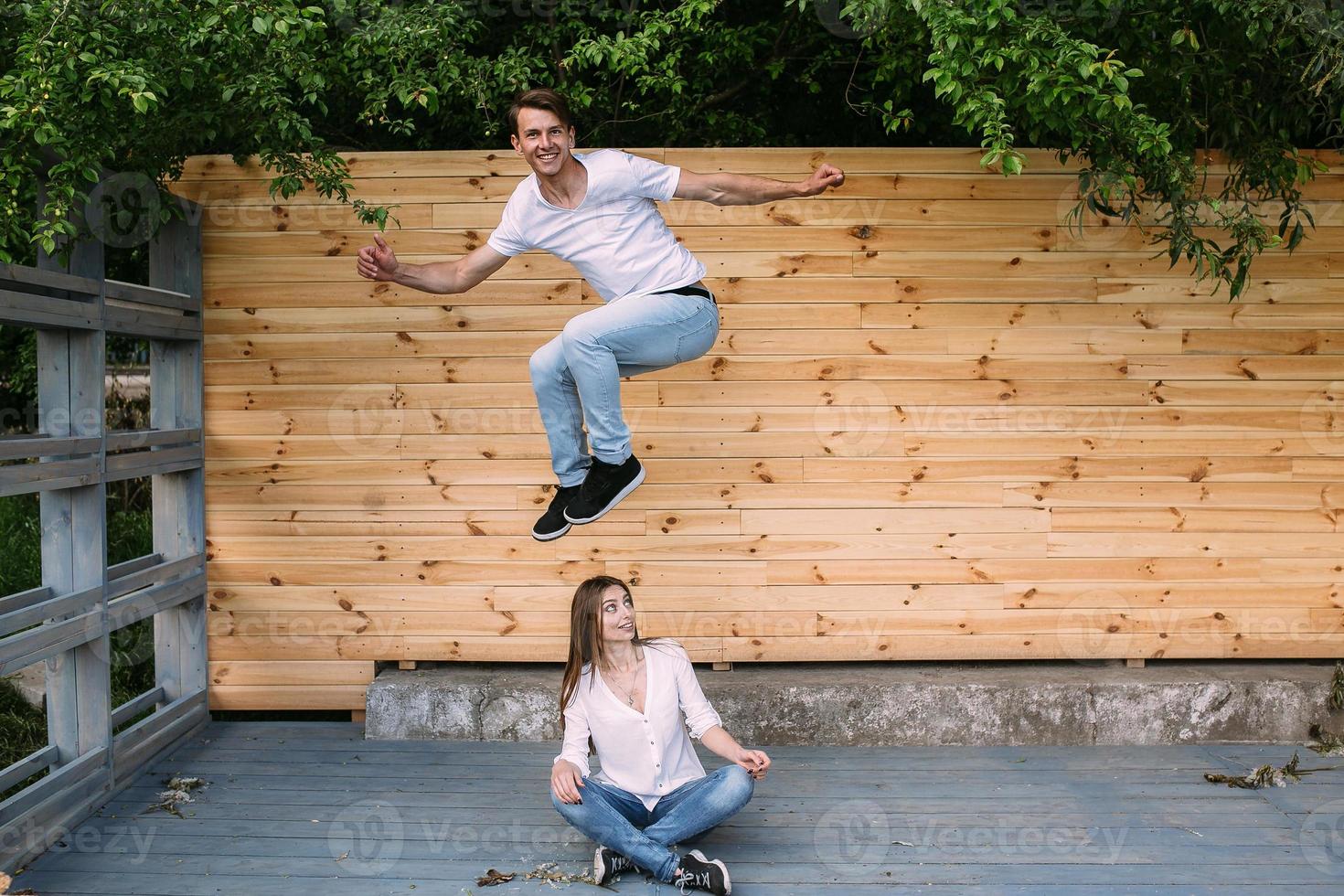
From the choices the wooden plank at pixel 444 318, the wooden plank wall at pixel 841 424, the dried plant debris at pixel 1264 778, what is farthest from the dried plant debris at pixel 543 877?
the dried plant debris at pixel 1264 778

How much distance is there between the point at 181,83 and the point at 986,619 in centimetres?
356

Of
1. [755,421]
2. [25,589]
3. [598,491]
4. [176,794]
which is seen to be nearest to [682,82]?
[755,421]

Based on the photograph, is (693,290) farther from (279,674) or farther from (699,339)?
(279,674)

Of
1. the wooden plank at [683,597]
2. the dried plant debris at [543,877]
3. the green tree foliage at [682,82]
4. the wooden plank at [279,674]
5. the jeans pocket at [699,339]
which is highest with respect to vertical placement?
the green tree foliage at [682,82]

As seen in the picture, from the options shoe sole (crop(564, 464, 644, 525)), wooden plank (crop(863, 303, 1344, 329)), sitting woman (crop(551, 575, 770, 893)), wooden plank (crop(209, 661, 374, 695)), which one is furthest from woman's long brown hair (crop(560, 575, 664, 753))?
wooden plank (crop(863, 303, 1344, 329))

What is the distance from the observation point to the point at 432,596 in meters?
4.84

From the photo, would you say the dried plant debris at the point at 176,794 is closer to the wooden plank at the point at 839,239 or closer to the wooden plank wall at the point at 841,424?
the wooden plank wall at the point at 841,424

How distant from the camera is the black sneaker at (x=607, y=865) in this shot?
340cm

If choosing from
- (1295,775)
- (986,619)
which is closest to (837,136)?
(986,619)

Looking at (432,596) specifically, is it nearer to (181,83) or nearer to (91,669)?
(91,669)

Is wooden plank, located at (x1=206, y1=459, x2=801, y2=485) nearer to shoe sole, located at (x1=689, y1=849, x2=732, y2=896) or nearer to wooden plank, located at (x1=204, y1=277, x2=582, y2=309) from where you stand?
wooden plank, located at (x1=204, y1=277, x2=582, y2=309)

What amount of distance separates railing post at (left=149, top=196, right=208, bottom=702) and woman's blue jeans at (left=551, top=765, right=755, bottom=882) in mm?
2123

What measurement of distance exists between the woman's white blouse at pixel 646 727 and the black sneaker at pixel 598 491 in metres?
0.46
